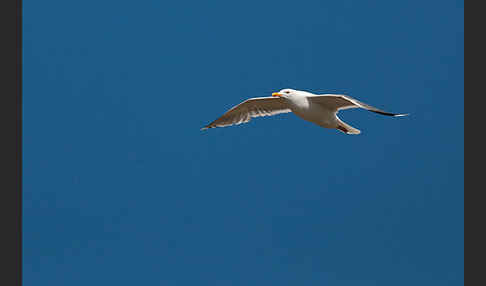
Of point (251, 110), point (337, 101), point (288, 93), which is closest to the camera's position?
point (337, 101)

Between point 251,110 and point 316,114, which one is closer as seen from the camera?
point 316,114

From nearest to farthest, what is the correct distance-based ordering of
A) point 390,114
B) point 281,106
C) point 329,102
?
point 390,114, point 329,102, point 281,106

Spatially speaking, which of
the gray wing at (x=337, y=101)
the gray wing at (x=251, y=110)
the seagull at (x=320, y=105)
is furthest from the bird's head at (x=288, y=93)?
the gray wing at (x=251, y=110)

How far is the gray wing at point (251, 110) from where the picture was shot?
387cm

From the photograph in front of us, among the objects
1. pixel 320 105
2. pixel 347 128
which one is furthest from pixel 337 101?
pixel 347 128

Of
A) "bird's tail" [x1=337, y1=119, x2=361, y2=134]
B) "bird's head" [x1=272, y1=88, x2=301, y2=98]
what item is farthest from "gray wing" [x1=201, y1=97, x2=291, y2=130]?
"bird's tail" [x1=337, y1=119, x2=361, y2=134]

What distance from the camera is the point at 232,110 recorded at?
3971mm

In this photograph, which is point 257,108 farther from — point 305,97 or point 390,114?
point 390,114

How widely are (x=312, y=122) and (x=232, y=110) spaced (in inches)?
28.8

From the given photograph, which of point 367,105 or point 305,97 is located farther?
point 305,97

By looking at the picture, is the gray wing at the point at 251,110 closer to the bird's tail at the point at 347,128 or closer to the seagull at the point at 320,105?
the seagull at the point at 320,105

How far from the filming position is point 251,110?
3986mm

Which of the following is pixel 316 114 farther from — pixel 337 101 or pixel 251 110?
pixel 251 110

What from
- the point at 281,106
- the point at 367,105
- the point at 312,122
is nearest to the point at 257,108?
the point at 281,106
